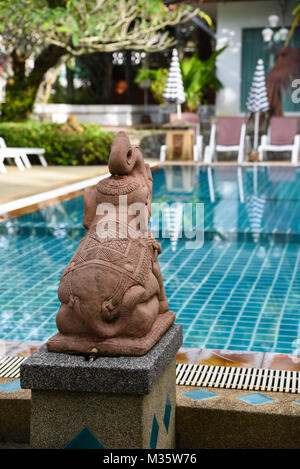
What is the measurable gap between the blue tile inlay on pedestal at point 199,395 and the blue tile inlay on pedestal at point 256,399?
0.14 m

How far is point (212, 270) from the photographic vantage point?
6469 mm

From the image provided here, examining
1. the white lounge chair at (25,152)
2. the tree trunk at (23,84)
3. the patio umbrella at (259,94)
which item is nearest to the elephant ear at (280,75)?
the patio umbrella at (259,94)

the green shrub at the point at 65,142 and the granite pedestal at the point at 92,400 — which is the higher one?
the granite pedestal at the point at 92,400

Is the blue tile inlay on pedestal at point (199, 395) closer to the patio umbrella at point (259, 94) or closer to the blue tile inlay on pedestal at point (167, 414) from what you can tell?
the blue tile inlay on pedestal at point (167, 414)

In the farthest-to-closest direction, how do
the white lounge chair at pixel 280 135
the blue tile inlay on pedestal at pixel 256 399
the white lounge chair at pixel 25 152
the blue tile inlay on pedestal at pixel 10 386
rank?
the white lounge chair at pixel 280 135 → the white lounge chair at pixel 25 152 → the blue tile inlay on pedestal at pixel 10 386 → the blue tile inlay on pedestal at pixel 256 399

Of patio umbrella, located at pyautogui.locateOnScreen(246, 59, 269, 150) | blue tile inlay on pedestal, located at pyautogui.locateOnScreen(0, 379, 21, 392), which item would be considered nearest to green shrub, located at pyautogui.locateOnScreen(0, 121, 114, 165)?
patio umbrella, located at pyautogui.locateOnScreen(246, 59, 269, 150)

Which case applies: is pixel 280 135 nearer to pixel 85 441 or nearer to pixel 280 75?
pixel 280 75

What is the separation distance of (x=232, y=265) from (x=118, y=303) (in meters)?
4.16

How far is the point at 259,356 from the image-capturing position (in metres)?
3.79

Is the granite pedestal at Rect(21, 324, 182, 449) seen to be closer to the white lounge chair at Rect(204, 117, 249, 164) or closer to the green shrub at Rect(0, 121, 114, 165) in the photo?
the green shrub at Rect(0, 121, 114, 165)

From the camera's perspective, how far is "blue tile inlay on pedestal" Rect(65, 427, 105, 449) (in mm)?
2492

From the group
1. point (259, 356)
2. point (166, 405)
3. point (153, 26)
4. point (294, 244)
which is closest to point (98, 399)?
point (166, 405)

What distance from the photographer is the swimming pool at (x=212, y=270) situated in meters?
4.66

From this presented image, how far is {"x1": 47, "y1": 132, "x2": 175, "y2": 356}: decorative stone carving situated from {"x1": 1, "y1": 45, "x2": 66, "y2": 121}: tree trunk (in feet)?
48.3
